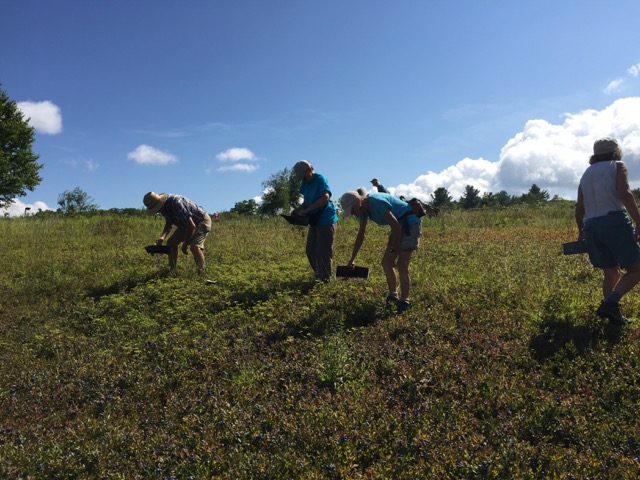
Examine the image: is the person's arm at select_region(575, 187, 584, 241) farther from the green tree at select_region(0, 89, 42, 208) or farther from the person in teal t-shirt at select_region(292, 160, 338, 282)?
the green tree at select_region(0, 89, 42, 208)

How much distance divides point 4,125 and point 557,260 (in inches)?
1393

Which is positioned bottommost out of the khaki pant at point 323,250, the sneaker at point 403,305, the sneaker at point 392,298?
the sneaker at point 403,305

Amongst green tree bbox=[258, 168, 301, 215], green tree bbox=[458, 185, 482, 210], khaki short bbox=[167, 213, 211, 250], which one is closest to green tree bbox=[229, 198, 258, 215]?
green tree bbox=[258, 168, 301, 215]

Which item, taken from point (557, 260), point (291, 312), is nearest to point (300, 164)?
point (291, 312)

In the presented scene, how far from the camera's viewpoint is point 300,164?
707 cm

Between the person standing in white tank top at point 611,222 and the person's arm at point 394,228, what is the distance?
1991 mm

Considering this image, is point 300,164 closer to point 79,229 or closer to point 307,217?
point 307,217

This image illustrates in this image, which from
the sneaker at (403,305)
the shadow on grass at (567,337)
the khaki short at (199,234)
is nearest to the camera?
the shadow on grass at (567,337)

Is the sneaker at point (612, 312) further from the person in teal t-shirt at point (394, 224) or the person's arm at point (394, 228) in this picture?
the person's arm at point (394, 228)

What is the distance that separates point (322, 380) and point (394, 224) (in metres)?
2.24

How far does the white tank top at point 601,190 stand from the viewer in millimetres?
4227

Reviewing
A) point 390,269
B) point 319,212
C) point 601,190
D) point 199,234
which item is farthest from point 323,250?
point 601,190

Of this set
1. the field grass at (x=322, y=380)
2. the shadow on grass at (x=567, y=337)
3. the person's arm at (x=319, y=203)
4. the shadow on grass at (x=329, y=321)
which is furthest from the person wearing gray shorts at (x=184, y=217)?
the shadow on grass at (x=567, y=337)

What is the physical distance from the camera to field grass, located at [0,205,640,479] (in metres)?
2.82
